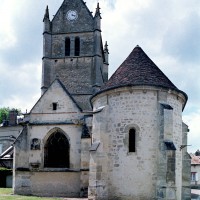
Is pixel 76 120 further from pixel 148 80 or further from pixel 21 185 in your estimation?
pixel 148 80

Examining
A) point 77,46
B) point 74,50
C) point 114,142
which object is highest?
point 77,46

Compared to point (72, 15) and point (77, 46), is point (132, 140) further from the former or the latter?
point (72, 15)

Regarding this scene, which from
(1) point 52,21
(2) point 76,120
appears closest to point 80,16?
(1) point 52,21

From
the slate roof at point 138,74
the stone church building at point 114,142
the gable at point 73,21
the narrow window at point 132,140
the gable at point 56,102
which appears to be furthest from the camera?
the gable at point 73,21

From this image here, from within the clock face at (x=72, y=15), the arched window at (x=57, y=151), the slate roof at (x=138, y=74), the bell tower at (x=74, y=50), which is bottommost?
the arched window at (x=57, y=151)

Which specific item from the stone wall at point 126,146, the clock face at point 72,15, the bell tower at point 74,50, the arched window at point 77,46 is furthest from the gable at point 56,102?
the clock face at point 72,15

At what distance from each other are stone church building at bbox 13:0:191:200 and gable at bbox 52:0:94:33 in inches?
470

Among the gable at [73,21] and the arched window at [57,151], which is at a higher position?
the gable at [73,21]

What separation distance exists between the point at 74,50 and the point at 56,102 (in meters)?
11.2

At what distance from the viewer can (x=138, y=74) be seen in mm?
17734

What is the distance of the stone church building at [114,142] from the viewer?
16531 millimetres

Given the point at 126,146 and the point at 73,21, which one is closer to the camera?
the point at 126,146

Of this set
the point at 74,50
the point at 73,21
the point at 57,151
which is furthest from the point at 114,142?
the point at 73,21

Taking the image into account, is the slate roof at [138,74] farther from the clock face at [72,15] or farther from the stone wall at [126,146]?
the clock face at [72,15]
